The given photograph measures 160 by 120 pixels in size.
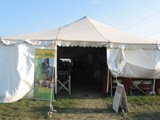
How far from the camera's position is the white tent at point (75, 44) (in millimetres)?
9195

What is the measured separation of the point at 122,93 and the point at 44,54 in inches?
124

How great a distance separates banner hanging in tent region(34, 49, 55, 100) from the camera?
353 inches

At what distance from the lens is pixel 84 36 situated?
33.7 feet

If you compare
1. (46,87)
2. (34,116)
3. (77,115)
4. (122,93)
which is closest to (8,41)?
(46,87)

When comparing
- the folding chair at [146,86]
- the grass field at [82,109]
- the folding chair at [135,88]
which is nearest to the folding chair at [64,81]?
the grass field at [82,109]

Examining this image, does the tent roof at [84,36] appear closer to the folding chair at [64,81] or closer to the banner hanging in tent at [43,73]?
the banner hanging in tent at [43,73]

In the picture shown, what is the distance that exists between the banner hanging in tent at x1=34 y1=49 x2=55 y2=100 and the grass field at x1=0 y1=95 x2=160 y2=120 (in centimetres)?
35

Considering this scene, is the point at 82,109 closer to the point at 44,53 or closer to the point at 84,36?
the point at 44,53

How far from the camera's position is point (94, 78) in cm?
1354

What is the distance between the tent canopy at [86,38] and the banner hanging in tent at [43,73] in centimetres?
68

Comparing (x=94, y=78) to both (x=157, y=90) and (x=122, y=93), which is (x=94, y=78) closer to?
(x=157, y=90)

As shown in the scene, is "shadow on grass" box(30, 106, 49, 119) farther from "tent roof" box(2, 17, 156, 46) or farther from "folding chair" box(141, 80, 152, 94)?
"folding chair" box(141, 80, 152, 94)

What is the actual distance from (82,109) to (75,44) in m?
2.71

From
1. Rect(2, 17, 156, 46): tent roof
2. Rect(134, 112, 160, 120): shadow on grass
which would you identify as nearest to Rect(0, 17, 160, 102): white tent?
Rect(2, 17, 156, 46): tent roof
